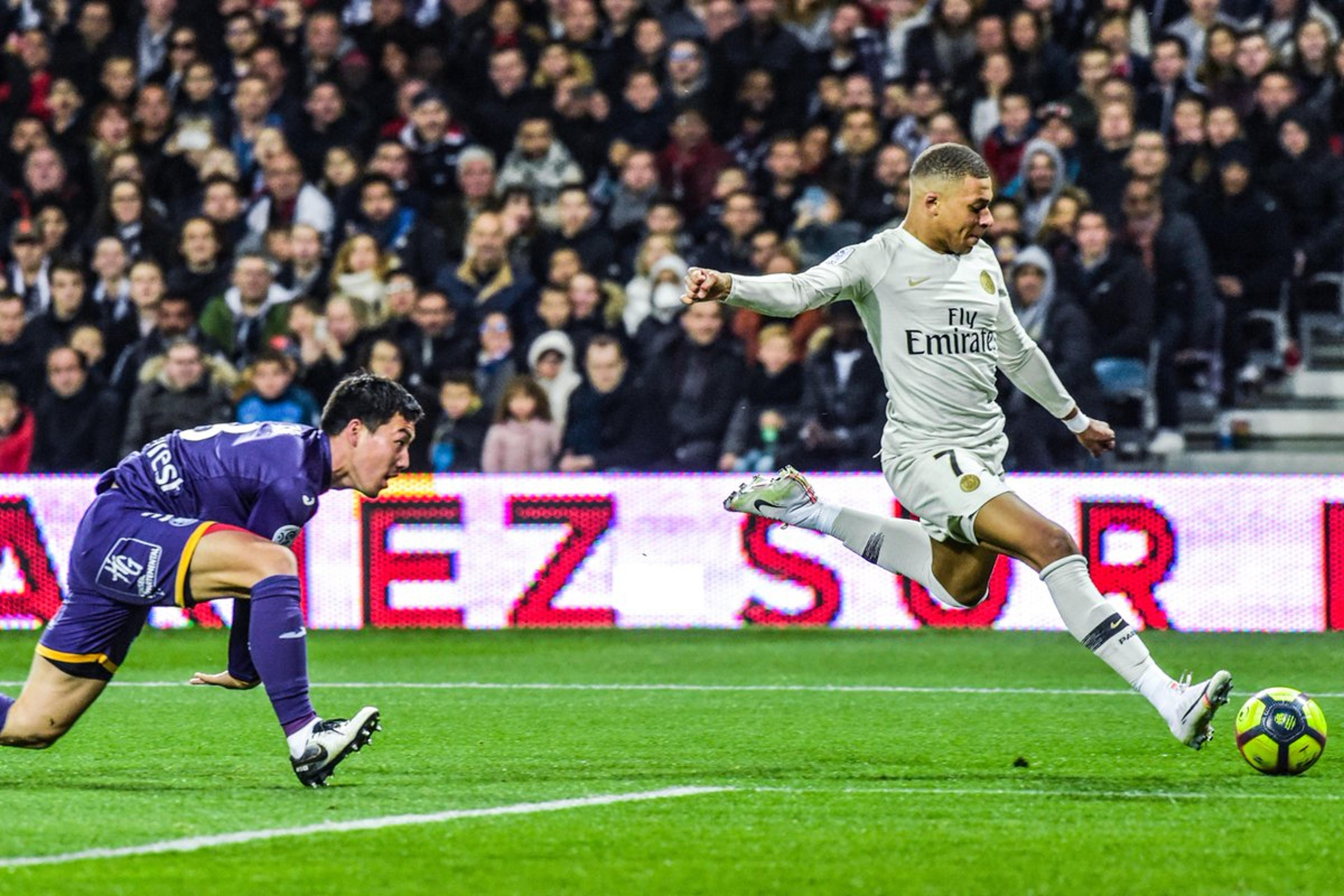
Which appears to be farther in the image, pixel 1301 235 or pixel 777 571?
pixel 1301 235

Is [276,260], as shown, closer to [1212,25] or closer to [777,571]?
[777,571]

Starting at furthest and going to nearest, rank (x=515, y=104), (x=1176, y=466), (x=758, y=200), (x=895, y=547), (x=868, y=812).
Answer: (x=515, y=104) < (x=758, y=200) < (x=1176, y=466) < (x=895, y=547) < (x=868, y=812)

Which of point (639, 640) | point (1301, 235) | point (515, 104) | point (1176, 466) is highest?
point (515, 104)

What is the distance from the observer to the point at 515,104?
16859 millimetres

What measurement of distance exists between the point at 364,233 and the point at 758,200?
2857mm

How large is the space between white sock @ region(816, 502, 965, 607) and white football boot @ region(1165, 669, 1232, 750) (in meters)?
1.23

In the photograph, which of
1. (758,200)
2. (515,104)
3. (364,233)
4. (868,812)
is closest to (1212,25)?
(758,200)

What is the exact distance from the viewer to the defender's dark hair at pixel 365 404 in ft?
22.3

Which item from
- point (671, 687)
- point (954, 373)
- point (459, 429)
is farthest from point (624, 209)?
point (954, 373)

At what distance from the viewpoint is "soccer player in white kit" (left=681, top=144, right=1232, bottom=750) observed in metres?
7.34

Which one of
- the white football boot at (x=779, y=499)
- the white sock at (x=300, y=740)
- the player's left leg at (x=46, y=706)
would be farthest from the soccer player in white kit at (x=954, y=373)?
the player's left leg at (x=46, y=706)

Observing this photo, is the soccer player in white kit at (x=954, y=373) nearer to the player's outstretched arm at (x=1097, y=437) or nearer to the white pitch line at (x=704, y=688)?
the player's outstretched arm at (x=1097, y=437)

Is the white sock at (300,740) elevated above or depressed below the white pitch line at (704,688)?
above

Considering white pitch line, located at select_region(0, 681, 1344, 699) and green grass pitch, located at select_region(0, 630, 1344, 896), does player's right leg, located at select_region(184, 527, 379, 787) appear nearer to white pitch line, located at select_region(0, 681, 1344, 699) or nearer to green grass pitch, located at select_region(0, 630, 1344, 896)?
green grass pitch, located at select_region(0, 630, 1344, 896)
